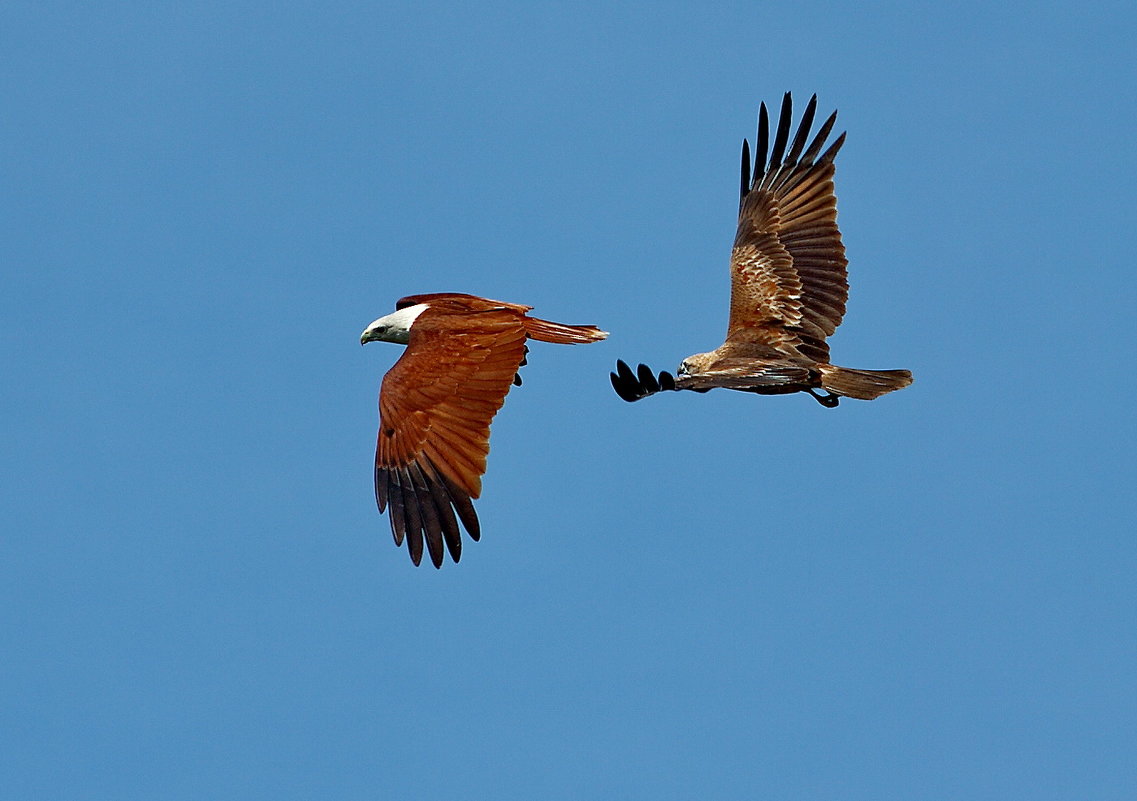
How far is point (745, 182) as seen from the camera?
54.3 ft

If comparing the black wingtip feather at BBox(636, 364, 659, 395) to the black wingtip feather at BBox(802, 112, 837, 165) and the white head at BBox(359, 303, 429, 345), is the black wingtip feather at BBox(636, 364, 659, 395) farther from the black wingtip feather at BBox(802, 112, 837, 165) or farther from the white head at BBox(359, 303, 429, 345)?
the black wingtip feather at BBox(802, 112, 837, 165)

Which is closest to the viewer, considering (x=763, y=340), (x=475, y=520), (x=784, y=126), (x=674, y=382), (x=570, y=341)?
(x=475, y=520)

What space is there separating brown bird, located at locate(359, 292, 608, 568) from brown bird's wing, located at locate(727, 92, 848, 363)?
2610 mm

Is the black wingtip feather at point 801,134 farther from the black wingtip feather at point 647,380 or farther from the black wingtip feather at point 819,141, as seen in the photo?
the black wingtip feather at point 647,380

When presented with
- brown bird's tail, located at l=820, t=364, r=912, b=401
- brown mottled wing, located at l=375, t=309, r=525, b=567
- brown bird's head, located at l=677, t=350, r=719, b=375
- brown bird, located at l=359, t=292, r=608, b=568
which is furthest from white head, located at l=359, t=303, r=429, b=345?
brown bird's tail, located at l=820, t=364, r=912, b=401

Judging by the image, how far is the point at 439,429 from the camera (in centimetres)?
1264

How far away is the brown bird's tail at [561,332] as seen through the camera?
552 inches

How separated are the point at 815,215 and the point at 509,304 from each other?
3.54 meters

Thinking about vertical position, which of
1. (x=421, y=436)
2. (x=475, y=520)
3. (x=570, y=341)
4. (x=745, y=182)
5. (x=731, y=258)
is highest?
A: (x=745, y=182)

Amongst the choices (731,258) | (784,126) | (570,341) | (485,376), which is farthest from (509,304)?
(784,126)

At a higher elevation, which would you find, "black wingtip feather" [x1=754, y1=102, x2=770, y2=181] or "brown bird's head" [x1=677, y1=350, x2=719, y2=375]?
"black wingtip feather" [x1=754, y1=102, x2=770, y2=181]

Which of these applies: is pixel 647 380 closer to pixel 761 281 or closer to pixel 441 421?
pixel 441 421

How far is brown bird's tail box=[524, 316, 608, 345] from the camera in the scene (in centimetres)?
1403

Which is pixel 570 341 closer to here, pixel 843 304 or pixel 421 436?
pixel 421 436
